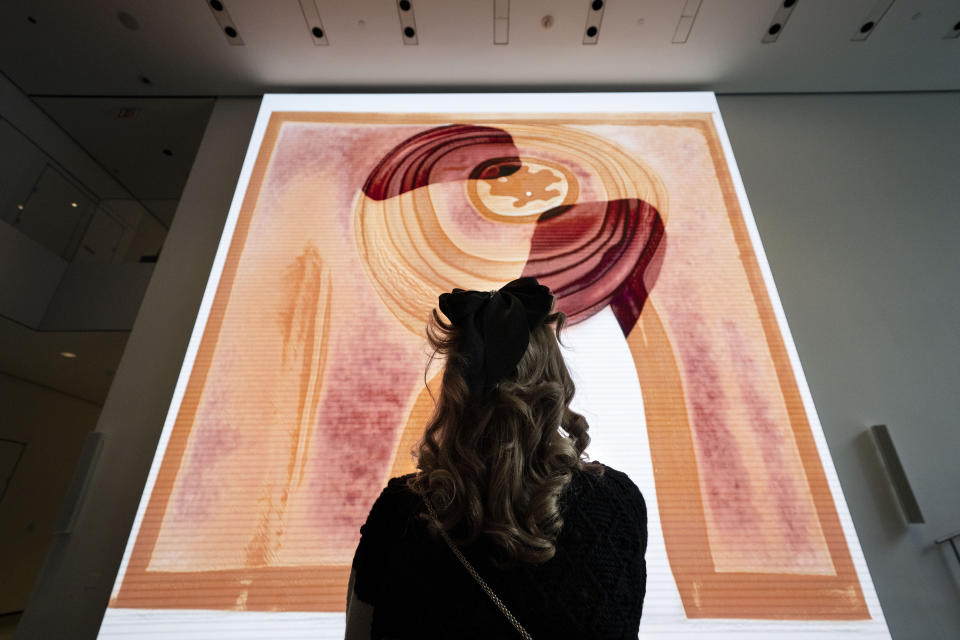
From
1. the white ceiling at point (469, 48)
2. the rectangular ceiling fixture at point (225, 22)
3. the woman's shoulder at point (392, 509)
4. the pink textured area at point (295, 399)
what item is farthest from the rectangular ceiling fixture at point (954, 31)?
the rectangular ceiling fixture at point (225, 22)

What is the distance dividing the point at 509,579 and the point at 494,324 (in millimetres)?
382

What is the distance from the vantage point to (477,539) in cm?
68

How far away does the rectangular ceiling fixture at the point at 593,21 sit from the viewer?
2445mm

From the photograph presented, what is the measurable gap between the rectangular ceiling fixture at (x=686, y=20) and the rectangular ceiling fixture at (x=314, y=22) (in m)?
1.96

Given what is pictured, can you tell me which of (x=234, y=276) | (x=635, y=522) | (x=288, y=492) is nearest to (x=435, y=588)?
(x=635, y=522)

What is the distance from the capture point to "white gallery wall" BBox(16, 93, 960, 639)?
1904mm

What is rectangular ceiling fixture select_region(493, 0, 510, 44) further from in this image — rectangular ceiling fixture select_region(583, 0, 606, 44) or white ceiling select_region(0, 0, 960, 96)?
rectangular ceiling fixture select_region(583, 0, 606, 44)

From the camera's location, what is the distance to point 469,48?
2.65 meters

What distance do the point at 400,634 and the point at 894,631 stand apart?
2.22 metres

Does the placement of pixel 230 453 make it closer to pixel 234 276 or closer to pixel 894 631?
pixel 234 276

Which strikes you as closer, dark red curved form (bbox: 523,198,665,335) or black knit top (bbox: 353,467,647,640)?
black knit top (bbox: 353,467,647,640)

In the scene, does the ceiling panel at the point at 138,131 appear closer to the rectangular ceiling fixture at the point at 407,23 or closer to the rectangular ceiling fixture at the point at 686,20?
the rectangular ceiling fixture at the point at 407,23

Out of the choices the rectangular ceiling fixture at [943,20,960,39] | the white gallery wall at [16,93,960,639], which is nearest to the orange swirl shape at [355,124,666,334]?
the white gallery wall at [16,93,960,639]

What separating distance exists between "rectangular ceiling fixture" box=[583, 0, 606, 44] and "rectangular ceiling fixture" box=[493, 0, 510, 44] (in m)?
0.43
